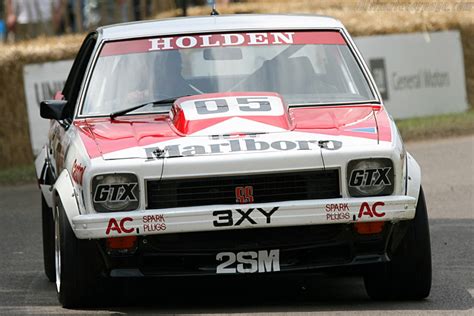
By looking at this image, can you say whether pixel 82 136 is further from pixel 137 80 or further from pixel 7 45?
pixel 7 45

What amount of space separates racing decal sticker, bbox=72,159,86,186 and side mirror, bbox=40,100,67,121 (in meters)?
1.00

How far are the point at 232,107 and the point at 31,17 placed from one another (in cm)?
1465

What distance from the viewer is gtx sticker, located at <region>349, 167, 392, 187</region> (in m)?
7.29

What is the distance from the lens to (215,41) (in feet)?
28.3

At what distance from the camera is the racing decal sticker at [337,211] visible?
7.18 meters

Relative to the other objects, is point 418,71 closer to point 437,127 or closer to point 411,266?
point 437,127

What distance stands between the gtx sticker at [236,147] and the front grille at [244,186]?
5.2 inches

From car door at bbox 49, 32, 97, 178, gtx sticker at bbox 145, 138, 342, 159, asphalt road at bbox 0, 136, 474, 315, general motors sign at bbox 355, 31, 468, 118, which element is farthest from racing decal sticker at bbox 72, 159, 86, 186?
general motors sign at bbox 355, 31, 468, 118

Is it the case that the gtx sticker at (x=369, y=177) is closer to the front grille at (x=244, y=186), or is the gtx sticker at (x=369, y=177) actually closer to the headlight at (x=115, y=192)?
the front grille at (x=244, y=186)

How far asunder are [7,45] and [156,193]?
11427 millimetres

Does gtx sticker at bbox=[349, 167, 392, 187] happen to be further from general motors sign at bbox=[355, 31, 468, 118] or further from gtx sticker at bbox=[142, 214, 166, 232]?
general motors sign at bbox=[355, 31, 468, 118]

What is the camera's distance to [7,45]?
720 inches

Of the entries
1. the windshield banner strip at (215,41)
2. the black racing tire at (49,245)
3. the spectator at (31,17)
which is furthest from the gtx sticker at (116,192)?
the spectator at (31,17)

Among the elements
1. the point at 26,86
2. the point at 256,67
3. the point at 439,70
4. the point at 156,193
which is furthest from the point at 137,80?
the point at 439,70
